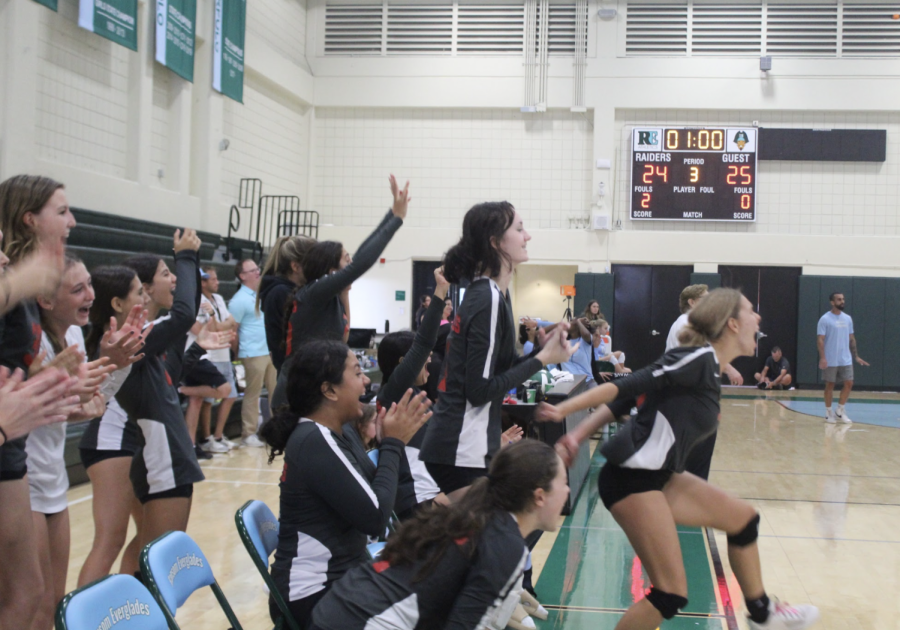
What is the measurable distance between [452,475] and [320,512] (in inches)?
25.1

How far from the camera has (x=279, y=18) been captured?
1437 centimetres

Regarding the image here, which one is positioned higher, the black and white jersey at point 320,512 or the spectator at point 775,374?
the black and white jersey at point 320,512

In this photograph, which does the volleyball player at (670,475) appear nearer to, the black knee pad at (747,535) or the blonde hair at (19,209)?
the black knee pad at (747,535)

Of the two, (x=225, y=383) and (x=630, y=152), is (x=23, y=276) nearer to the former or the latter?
(x=225, y=383)

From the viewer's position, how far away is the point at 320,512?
2.29 m

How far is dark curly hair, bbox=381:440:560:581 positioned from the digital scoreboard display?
519 inches

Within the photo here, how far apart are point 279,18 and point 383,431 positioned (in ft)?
44.1

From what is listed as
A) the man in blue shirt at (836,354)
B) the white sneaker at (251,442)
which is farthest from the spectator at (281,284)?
the man in blue shirt at (836,354)

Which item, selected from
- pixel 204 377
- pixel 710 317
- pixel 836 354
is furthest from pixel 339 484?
→ pixel 836 354

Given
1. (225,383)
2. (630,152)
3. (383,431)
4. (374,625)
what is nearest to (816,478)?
(225,383)

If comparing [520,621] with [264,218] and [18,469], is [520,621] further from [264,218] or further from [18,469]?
[264,218]

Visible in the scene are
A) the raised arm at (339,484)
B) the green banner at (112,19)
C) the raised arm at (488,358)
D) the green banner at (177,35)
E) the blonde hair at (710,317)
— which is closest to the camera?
the raised arm at (339,484)

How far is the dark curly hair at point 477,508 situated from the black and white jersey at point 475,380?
62cm

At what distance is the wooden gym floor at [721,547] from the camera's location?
12.3 feet
